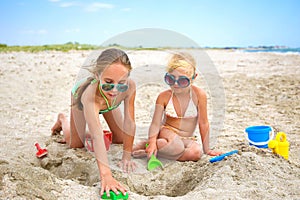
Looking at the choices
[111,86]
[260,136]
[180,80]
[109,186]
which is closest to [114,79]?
[111,86]

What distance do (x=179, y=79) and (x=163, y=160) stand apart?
2.39 ft

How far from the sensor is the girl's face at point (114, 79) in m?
2.34

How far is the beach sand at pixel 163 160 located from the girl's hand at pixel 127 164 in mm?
50

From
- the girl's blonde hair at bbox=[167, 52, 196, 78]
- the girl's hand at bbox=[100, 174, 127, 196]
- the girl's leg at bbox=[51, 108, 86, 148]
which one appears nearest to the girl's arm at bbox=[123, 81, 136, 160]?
the girl's blonde hair at bbox=[167, 52, 196, 78]

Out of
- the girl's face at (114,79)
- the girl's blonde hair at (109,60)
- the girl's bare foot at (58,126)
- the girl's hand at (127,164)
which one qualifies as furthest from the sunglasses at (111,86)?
the girl's bare foot at (58,126)

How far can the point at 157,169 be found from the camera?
2.66 meters

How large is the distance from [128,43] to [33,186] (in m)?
1.36

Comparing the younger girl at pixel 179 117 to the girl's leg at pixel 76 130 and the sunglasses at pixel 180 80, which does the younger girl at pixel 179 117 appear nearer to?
the sunglasses at pixel 180 80

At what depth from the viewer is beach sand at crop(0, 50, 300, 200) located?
2006 millimetres

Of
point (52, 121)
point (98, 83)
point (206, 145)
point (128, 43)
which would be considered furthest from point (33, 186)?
point (52, 121)

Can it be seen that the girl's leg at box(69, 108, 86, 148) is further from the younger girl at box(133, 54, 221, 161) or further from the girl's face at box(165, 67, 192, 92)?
the girl's face at box(165, 67, 192, 92)

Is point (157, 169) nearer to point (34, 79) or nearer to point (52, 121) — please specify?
point (52, 121)

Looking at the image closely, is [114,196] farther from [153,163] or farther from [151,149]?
[151,149]

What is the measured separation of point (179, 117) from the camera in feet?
9.77
